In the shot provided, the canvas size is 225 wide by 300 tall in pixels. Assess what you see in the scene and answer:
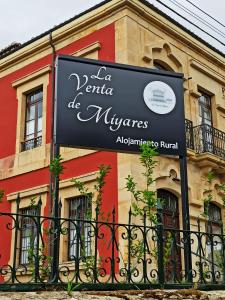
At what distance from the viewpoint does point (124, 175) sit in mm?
12656

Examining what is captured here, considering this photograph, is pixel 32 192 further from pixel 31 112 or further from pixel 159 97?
pixel 159 97

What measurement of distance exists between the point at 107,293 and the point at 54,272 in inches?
30.9

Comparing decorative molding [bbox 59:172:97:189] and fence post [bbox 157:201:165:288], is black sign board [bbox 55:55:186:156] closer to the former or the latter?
fence post [bbox 157:201:165:288]

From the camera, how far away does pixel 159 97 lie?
28.3 ft

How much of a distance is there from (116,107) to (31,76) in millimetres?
8347

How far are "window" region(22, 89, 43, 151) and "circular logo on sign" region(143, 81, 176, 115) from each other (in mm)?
7226

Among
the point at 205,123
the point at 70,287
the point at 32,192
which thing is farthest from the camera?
the point at 205,123

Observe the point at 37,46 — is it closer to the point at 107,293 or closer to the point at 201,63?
the point at 201,63

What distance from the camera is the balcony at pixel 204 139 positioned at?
14.6 meters

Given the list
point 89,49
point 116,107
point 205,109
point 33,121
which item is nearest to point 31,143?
point 33,121

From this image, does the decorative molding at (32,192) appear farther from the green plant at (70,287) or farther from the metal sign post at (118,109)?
the green plant at (70,287)

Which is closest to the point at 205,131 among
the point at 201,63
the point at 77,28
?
the point at 201,63

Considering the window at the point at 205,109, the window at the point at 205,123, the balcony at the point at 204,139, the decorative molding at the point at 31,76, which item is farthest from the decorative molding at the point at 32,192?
the window at the point at 205,109

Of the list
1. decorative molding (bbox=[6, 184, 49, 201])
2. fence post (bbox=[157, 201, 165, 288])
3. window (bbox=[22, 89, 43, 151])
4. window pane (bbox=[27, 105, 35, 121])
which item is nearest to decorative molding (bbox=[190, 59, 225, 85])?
window (bbox=[22, 89, 43, 151])
